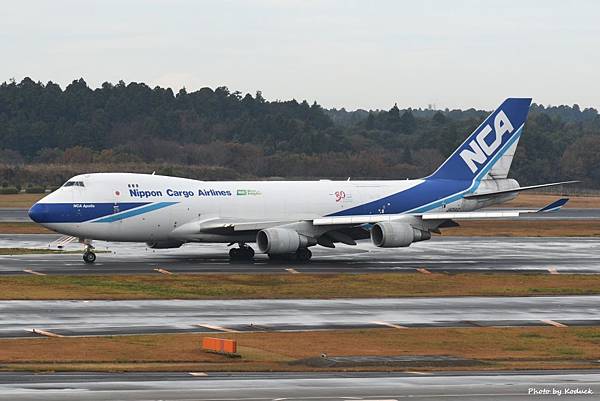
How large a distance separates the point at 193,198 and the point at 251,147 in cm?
8639

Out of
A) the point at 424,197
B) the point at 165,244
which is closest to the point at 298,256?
the point at 165,244

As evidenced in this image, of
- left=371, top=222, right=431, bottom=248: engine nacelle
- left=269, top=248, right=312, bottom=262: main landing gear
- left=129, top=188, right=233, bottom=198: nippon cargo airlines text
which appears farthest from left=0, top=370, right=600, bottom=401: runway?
left=269, top=248, right=312, bottom=262: main landing gear

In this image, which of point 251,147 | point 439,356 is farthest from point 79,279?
point 251,147

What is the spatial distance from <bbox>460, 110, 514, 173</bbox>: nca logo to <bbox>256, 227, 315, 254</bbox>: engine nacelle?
13.0 metres

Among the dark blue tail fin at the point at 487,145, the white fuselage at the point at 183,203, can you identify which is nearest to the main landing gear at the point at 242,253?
the white fuselage at the point at 183,203

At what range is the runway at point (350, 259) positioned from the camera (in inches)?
2249

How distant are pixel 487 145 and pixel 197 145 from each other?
93057 millimetres

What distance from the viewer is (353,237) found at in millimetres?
62656

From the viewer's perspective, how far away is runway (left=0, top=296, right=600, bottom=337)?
38094mm

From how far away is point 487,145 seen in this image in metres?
68.8

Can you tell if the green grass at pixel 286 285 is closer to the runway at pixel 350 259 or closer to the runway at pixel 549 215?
the runway at pixel 350 259

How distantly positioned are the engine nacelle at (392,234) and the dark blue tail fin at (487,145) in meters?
7.82

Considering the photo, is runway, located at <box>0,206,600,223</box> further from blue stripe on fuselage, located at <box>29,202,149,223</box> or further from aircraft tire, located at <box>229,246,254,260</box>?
blue stripe on fuselage, located at <box>29,202,149,223</box>

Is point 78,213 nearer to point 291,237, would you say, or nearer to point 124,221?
point 124,221
